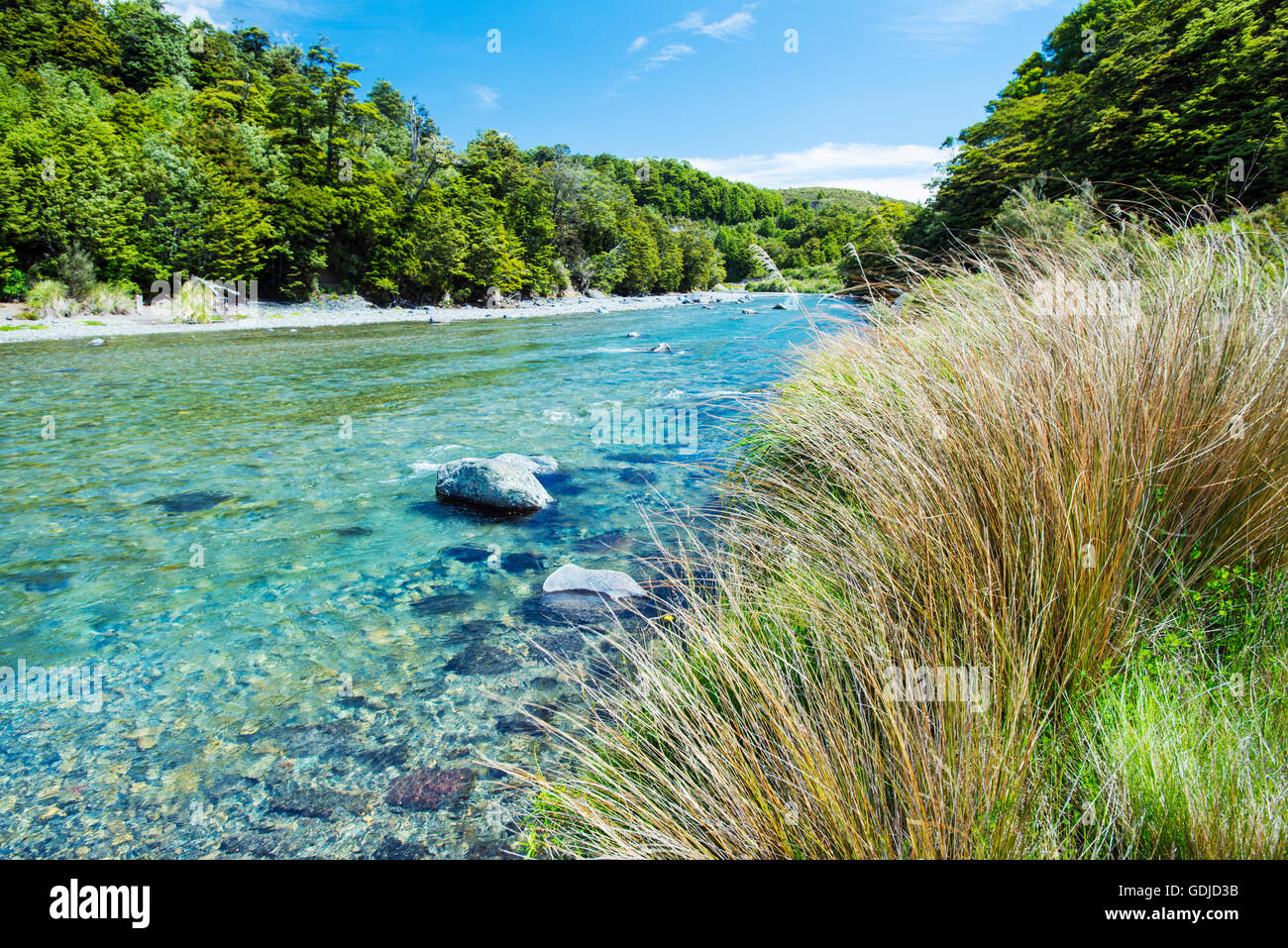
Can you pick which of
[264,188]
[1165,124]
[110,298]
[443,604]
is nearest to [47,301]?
[110,298]

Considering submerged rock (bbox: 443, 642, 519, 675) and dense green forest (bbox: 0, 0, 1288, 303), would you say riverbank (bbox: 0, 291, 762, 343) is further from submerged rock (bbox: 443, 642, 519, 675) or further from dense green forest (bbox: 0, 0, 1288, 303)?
submerged rock (bbox: 443, 642, 519, 675)

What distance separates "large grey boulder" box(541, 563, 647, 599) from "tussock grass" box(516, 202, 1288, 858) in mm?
1096

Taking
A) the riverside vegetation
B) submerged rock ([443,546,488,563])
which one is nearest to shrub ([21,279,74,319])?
submerged rock ([443,546,488,563])

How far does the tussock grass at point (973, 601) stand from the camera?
1.34 metres

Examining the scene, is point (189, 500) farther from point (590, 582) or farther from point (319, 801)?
point (319, 801)

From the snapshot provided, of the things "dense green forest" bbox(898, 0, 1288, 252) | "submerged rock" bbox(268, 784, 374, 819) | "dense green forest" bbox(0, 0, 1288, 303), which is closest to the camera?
"submerged rock" bbox(268, 784, 374, 819)

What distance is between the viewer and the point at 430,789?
242 centimetres

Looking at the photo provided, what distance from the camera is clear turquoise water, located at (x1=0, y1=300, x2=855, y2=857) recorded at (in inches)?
92.2

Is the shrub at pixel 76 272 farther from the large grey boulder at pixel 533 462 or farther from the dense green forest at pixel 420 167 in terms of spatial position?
the large grey boulder at pixel 533 462

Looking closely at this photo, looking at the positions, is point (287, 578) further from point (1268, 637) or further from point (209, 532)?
point (1268, 637)

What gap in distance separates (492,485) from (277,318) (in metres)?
28.8

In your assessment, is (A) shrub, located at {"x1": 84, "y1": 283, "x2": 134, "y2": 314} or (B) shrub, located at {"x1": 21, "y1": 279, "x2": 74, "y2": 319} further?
(A) shrub, located at {"x1": 84, "y1": 283, "x2": 134, "y2": 314}

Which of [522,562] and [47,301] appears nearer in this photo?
[522,562]
